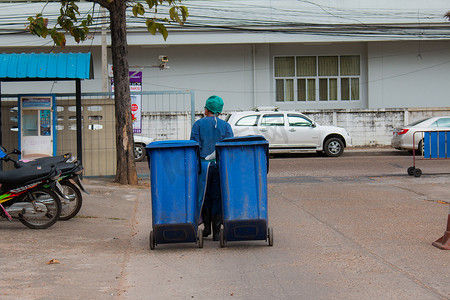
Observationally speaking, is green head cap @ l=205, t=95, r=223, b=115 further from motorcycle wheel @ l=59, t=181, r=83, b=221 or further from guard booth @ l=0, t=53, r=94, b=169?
guard booth @ l=0, t=53, r=94, b=169

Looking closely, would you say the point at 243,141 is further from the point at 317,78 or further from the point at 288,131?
the point at 317,78

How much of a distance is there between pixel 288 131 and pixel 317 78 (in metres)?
7.97

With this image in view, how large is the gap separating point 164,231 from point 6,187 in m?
2.72

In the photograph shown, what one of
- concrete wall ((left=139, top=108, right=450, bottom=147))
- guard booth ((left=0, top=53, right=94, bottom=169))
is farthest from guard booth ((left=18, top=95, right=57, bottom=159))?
concrete wall ((left=139, top=108, right=450, bottom=147))

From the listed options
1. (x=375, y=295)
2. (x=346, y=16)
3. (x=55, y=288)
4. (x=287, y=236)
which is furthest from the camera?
(x=346, y=16)

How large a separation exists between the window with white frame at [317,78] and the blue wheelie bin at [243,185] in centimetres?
2138

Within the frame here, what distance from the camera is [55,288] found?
5.56m

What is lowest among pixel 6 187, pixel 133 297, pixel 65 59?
pixel 133 297

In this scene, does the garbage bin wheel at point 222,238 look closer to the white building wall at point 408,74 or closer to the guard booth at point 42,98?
the guard booth at point 42,98

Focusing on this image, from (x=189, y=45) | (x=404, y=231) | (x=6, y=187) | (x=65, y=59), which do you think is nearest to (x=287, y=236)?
(x=404, y=231)

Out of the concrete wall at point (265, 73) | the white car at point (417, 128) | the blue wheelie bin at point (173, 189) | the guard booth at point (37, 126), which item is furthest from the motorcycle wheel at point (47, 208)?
the concrete wall at point (265, 73)

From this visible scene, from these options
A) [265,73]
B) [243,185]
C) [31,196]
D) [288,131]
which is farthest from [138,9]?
[265,73]

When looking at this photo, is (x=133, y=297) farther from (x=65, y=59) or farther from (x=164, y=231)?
(x=65, y=59)

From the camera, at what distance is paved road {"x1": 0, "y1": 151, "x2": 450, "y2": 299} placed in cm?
546
